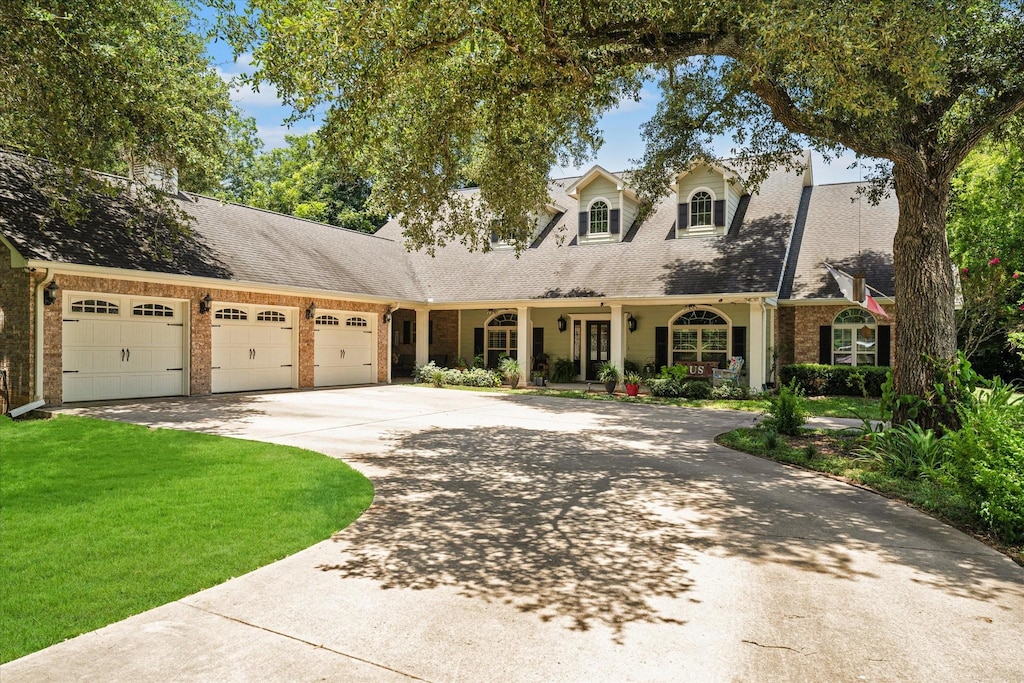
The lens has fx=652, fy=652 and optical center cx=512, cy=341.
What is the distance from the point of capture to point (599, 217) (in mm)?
21000

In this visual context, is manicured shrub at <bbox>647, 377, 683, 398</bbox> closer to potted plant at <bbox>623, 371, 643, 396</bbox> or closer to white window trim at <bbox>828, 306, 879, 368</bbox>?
potted plant at <bbox>623, 371, 643, 396</bbox>

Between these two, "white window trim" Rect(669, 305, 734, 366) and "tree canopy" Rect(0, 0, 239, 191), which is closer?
"tree canopy" Rect(0, 0, 239, 191)

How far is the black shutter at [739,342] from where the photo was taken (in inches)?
723

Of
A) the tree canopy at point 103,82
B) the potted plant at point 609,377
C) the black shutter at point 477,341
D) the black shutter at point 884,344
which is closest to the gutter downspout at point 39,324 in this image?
the tree canopy at point 103,82

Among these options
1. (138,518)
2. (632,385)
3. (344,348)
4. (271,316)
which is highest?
(271,316)

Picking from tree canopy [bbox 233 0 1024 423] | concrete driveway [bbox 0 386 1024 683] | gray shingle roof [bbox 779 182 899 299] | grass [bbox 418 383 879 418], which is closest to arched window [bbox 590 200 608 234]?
grass [bbox 418 383 879 418]

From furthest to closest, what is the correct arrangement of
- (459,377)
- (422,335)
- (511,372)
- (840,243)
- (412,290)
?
(422,335) < (412,290) < (459,377) < (511,372) < (840,243)

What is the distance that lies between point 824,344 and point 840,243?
335 centimetres

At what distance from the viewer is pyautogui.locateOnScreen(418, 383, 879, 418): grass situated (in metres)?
13.9

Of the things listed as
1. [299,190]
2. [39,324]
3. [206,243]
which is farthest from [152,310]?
[299,190]

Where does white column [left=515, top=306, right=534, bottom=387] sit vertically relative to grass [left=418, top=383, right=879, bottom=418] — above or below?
above

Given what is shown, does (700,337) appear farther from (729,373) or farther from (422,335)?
(422,335)

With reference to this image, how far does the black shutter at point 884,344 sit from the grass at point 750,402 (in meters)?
1.64

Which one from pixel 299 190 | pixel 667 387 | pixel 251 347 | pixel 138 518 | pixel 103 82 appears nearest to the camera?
pixel 138 518
